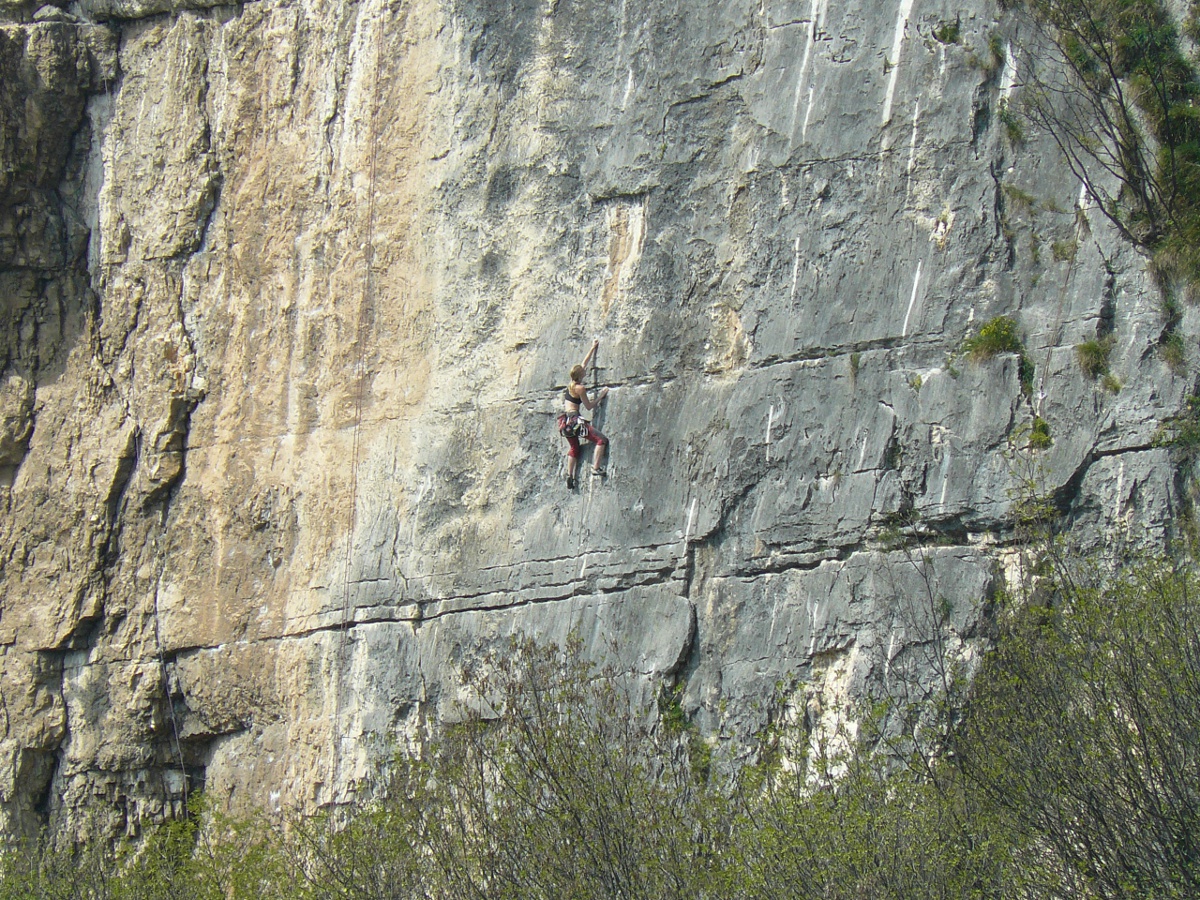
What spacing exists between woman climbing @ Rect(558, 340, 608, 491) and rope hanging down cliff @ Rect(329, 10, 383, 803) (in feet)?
9.04

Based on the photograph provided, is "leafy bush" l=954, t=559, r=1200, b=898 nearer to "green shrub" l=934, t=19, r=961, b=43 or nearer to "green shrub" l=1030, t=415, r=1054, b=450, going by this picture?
"green shrub" l=1030, t=415, r=1054, b=450

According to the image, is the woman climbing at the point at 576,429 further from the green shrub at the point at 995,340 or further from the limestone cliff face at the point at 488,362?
the green shrub at the point at 995,340

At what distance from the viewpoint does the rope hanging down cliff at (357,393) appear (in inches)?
645

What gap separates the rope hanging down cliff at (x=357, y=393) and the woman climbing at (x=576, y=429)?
2.75 m

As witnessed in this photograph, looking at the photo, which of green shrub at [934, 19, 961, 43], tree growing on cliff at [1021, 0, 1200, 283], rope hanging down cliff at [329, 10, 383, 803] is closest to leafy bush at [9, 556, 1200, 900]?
rope hanging down cliff at [329, 10, 383, 803]

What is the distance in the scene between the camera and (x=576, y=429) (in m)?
15.6

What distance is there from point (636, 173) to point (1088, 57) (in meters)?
4.78

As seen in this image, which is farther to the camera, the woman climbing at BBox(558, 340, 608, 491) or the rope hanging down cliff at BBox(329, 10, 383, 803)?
the rope hanging down cliff at BBox(329, 10, 383, 803)

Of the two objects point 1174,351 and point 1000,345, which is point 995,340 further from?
point 1174,351

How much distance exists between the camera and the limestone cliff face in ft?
47.1

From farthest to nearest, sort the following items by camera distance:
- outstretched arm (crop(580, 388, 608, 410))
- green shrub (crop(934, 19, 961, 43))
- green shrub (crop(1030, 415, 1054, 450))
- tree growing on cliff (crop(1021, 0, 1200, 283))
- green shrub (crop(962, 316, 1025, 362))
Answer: outstretched arm (crop(580, 388, 608, 410)), green shrub (crop(934, 19, 961, 43)), green shrub (crop(962, 316, 1025, 362)), tree growing on cliff (crop(1021, 0, 1200, 283)), green shrub (crop(1030, 415, 1054, 450))

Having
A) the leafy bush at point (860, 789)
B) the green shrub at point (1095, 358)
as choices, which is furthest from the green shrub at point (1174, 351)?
the leafy bush at point (860, 789)

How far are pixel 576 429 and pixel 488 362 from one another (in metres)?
1.67

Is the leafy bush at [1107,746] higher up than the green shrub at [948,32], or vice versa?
the green shrub at [948,32]
